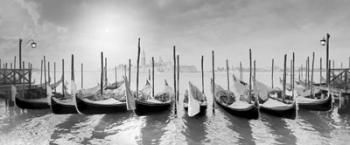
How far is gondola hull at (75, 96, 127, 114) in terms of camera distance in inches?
431

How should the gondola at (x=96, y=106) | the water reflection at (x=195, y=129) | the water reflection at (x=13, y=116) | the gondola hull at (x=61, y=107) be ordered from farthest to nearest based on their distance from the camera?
1. the gondola hull at (x=61, y=107)
2. the gondola at (x=96, y=106)
3. the water reflection at (x=13, y=116)
4. the water reflection at (x=195, y=129)

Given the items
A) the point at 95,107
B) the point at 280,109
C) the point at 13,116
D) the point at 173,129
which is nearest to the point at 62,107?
the point at 95,107

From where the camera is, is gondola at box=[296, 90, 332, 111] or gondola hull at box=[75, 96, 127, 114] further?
gondola at box=[296, 90, 332, 111]

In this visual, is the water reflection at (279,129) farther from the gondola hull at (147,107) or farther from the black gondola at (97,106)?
the black gondola at (97,106)

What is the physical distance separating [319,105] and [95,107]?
12103 mm

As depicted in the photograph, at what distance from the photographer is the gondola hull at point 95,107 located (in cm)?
1095

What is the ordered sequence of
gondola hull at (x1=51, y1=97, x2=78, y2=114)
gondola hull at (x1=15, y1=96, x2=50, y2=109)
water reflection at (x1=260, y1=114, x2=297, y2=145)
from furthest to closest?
1. gondola hull at (x1=15, y1=96, x2=50, y2=109)
2. gondola hull at (x1=51, y1=97, x2=78, y2=114)
3. water reflection at (x1=260, y1=114, x2=297, y2=145)

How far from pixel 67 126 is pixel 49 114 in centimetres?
336

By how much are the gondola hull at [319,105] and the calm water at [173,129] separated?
0.39 meters

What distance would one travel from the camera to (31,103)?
1338 centimetres

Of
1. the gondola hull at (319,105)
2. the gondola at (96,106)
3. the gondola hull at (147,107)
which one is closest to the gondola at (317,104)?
the gondola hull at (319,105)

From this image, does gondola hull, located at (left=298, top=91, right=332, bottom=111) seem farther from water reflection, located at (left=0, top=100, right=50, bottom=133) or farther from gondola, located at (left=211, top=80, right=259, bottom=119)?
water reflection, located at (left=0, top=100, right=50, bottom=133)

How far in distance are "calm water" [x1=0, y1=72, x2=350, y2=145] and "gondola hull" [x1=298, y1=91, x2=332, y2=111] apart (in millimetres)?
392

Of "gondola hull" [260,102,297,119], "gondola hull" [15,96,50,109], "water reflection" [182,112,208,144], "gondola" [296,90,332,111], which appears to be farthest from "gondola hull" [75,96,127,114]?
"gondola" [296,90,332,111]
